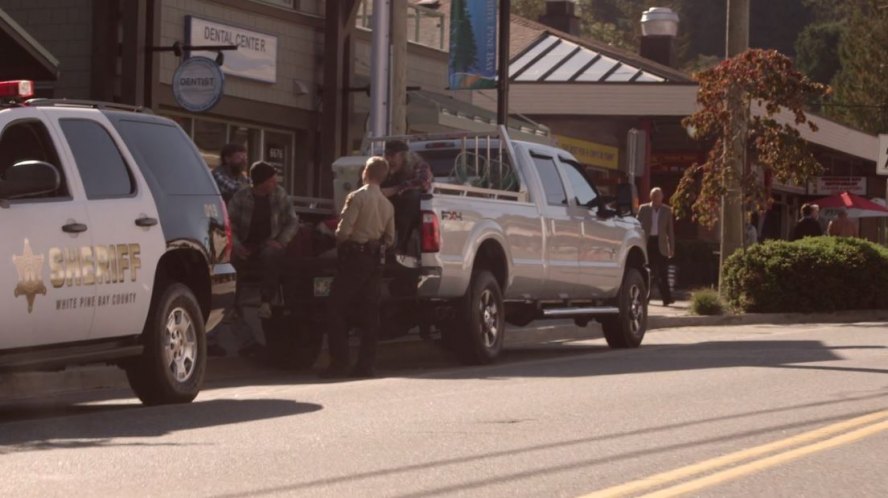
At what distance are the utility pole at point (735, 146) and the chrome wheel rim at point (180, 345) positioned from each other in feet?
53.2

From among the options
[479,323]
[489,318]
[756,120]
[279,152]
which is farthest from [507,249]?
[756,120]

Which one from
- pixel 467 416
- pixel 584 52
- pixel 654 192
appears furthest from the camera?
pixel 584 52

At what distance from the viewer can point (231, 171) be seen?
16328 millimetres

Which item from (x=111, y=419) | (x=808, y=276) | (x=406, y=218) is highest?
(x=406, y=218)

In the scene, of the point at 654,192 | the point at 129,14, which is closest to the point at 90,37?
→ the point at 129,14

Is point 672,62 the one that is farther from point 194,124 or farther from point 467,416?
point 467,416

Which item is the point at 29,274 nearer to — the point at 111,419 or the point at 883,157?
the point at 111,419

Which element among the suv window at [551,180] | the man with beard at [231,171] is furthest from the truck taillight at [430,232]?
the suv window at [551,180]

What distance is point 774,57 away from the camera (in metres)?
28.8

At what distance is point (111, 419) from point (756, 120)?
64.5ft

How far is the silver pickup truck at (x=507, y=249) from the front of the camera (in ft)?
51.3

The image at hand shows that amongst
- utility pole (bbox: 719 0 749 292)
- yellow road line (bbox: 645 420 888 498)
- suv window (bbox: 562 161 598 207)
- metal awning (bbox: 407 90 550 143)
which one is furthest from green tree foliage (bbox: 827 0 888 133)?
yellow road line (bbox: 645 420 888 498)

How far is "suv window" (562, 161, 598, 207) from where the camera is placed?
18484mm

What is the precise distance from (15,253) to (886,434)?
16.3ft
